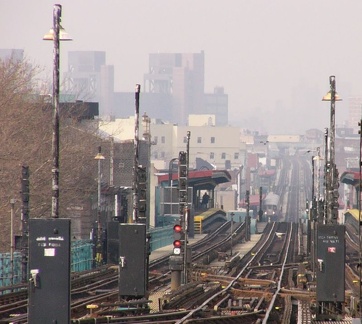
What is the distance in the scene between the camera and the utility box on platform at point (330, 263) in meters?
35.9

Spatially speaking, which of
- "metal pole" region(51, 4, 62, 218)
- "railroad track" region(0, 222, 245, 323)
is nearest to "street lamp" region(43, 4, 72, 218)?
"metal pole" region(51, 4, 62, 218)

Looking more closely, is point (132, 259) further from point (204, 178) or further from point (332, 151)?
point (204, 178)

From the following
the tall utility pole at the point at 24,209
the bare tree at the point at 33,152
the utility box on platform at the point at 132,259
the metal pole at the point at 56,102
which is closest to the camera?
the metal pole at the point at 56,102

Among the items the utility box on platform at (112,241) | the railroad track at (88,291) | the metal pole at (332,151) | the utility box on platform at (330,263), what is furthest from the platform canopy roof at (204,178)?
the utility box on platform at (330,263)

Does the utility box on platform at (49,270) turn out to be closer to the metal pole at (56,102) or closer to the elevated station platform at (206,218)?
the metal pole at (56,102)

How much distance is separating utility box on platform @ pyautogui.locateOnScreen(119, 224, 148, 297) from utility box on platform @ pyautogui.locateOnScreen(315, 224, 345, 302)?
5.90 meters

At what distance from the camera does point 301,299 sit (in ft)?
→ 143

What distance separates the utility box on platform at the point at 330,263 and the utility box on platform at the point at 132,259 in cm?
590

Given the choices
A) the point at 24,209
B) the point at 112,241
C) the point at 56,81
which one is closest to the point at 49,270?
the point at 56,81

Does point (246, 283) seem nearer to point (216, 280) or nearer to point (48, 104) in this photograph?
point (216, 280)

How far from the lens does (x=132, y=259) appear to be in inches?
1506

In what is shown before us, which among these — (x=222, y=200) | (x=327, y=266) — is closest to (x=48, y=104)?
(x=327, y=266)

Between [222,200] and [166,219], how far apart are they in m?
85.0

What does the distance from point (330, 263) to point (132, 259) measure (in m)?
6.66
